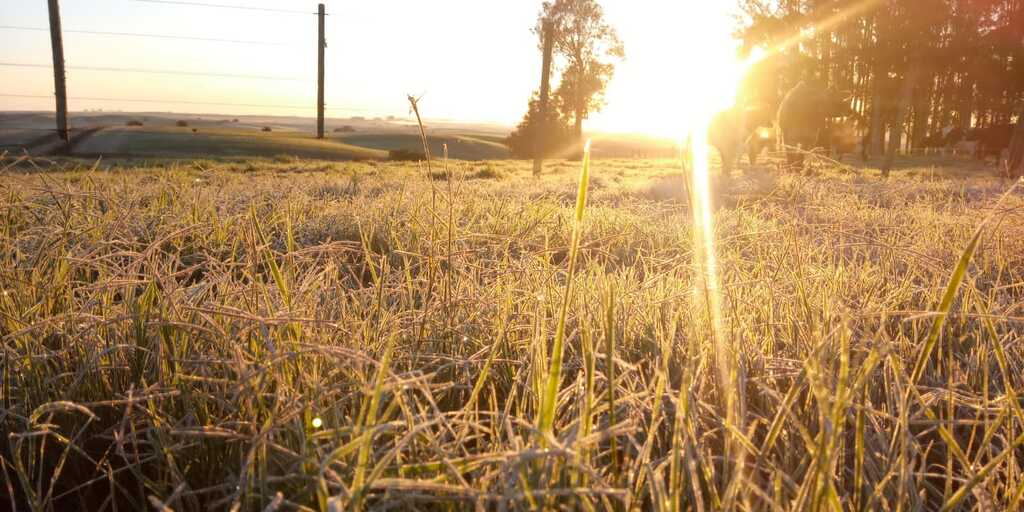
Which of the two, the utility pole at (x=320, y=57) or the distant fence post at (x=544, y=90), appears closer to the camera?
the distant fence post at (x=544, y=90)

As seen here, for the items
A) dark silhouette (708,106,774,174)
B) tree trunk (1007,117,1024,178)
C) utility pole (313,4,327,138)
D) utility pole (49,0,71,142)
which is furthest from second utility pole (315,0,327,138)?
tree trunk (1007,117,1024,178)

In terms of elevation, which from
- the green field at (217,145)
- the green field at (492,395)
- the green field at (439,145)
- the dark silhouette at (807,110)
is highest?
the dark silhouette at (807,110)

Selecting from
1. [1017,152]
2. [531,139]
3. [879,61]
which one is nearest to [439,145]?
→ [531,139]

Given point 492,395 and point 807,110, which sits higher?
point 807,110

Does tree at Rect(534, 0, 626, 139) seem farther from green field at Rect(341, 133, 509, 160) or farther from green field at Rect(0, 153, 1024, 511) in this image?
green field at Rect(0, 153, 1024, 511)

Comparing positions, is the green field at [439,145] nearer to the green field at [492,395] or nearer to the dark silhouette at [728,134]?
the dark silhouette at [728,134]

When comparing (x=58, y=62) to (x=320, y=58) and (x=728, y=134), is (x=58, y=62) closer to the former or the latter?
(x=320, y=58)

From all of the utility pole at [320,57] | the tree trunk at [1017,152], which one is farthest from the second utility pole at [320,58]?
the tree trunk at [1017,152]

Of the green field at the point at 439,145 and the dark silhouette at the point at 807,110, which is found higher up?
the dark silhouette at the point at 807,110

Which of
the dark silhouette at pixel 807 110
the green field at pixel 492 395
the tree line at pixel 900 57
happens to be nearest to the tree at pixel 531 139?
the tree line at pixel 900 57

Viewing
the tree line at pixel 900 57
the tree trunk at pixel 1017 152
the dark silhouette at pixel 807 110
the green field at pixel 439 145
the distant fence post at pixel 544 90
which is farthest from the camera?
the green field at pixel 439 145

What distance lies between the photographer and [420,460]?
1.04 meters

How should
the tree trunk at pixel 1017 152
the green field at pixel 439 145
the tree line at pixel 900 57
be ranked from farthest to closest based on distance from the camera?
the green field at pixel 439 145 < the tree line at pixel 900 57 < the tree trunk at pixel 1017 152

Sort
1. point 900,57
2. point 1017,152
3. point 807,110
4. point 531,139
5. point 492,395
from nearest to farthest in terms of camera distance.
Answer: point 492,395 → point 1017,152 → point 807,110 → point 900,57 → point 531,139
